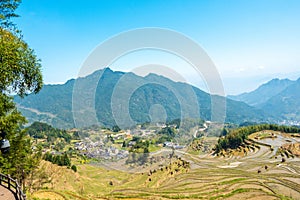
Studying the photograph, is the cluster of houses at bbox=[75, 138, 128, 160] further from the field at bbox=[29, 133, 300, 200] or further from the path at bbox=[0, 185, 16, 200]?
the path at bbox=[0, 185, 16, 200]

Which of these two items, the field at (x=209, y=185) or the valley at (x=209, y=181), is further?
the valley at (x=209, y=181)

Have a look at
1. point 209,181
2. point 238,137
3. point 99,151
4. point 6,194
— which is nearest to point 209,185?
point 209,181

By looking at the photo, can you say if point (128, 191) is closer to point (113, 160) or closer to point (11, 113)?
point (11, 113)

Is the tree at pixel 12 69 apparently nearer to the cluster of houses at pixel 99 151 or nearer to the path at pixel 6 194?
the path at pixel 6 194

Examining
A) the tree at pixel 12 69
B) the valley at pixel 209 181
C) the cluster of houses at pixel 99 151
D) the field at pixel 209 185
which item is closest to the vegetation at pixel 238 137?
the valley at pixel 209 181

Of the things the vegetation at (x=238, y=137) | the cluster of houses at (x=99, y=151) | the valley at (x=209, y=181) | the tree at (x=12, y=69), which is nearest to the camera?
the tree at (x=12, y=69)

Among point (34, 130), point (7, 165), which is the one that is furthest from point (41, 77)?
point (34, 130)

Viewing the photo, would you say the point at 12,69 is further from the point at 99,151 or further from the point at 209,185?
the point at 99,151

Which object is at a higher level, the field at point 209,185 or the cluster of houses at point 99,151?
the field at point 209,185

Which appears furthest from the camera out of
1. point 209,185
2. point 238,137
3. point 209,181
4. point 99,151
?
point 99,151

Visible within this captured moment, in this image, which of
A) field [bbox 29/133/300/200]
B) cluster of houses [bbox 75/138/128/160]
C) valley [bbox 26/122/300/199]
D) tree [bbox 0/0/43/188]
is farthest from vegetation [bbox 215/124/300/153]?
tree [bbox 0/0/43/188]

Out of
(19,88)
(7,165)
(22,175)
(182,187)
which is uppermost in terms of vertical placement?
(19,88)
